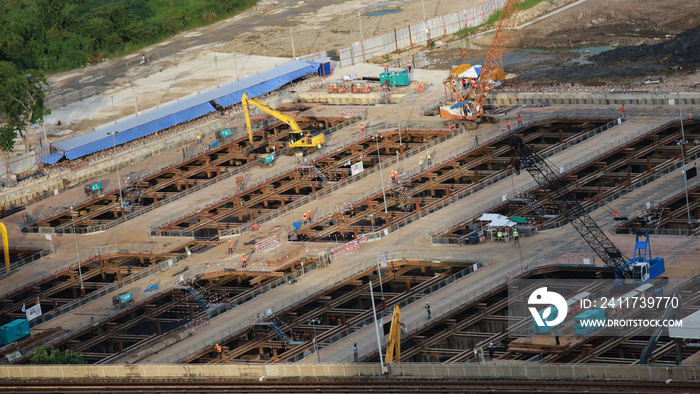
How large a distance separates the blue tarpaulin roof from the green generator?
14.4 m

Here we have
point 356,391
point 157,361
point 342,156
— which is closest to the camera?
point 356,391

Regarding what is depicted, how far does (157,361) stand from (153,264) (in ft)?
80.0

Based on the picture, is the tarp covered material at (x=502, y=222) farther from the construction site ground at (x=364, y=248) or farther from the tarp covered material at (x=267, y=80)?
the tarp covered material at (x=267, y=80)

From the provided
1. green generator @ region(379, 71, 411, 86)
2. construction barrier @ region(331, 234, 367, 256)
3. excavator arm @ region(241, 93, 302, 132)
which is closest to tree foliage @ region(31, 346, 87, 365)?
construction barrier @ region(331, 234, 367, 256)

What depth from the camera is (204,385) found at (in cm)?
8288

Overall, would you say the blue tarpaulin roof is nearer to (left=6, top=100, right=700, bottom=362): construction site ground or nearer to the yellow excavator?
(left=6, top=100, right=700, bottom=362): construction site ground

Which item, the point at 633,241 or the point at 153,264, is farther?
the point at 153,264

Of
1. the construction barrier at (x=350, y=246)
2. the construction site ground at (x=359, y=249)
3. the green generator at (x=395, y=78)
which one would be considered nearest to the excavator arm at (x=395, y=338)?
the construction site ground at (x=359, y=249)

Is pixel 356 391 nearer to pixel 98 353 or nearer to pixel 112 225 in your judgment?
pixel 98 353

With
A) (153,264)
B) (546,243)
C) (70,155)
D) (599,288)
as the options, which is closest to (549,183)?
(546,243)

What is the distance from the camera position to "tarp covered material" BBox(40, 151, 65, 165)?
474 feet

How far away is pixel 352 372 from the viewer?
267ft

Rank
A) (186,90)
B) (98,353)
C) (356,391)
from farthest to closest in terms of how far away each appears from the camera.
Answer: (186,90)
(98,353)
(356,391)

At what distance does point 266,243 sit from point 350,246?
26.7 ft
